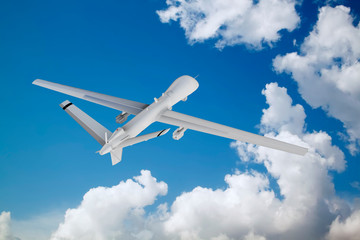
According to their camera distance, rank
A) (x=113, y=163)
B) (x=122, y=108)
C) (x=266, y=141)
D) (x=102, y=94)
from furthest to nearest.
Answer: (x=102, y=94)
(x=122, y=108)
(x=266, y=141)
(x=113, y=163)

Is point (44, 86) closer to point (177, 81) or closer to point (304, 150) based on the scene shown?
point (177, 81)

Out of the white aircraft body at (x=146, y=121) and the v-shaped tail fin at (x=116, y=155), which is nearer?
the v-shaped tail fin at (x=116, y=155)

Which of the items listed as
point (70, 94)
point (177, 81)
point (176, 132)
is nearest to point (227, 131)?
point (176, 132)

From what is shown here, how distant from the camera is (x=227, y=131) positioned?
21.0 m

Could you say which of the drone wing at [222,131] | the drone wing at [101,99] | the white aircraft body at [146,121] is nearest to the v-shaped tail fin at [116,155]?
the white aircraft body at [146,121]

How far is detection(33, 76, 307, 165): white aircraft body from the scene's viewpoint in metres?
19.2

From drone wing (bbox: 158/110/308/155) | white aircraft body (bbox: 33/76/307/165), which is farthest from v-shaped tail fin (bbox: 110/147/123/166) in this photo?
drone wing (bbox: 158/110/308/155)

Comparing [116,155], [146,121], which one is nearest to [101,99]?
[146,121]

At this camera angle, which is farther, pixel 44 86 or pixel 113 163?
pixel 44 86

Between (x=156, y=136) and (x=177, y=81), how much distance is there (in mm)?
5333

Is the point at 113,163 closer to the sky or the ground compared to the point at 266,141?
closer to the ground

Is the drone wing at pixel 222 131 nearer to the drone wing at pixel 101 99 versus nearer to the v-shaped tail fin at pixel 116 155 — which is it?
the drone wing at pixel 101 99

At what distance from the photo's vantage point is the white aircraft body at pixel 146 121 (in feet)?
63.1

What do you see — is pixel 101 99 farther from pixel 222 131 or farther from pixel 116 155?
pixel 222 131
